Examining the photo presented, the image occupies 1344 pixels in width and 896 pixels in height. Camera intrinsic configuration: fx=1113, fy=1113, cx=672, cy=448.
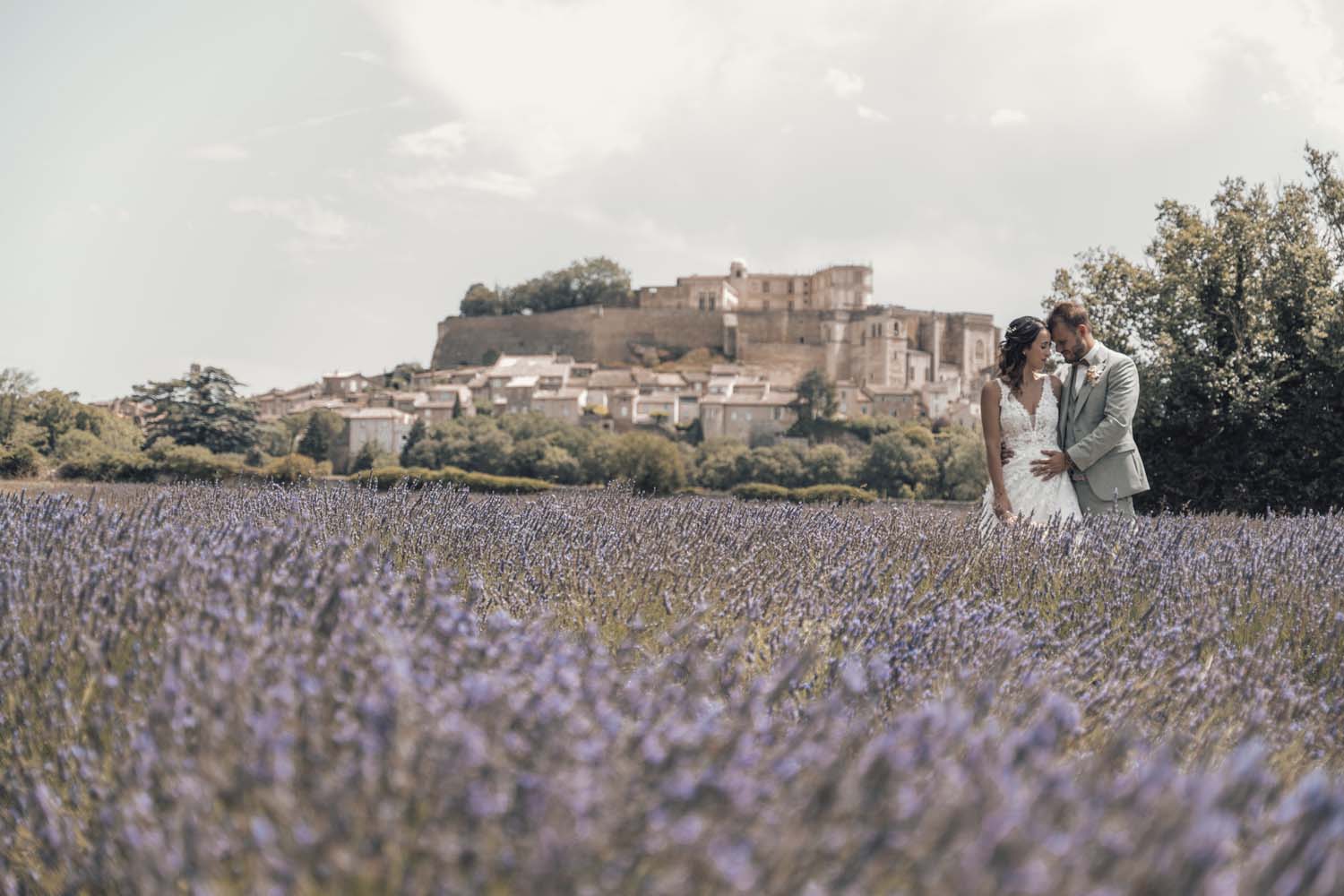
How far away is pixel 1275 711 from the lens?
241cm

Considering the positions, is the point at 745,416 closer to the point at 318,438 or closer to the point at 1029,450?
the point at 318,438

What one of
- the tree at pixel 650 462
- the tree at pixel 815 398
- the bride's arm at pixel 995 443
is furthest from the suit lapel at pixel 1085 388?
the tree at pixel 815 398

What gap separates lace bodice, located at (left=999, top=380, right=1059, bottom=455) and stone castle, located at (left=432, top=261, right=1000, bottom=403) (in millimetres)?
80618

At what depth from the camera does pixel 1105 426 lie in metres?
5.39

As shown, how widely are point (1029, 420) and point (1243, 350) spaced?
712cm

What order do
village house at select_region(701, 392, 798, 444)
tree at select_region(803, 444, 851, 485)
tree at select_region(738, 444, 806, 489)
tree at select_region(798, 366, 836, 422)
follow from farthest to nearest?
1. tree at select_region(798, 366, 836, 422)
2. village house at select_region(701, 392, 798, 444)
3. tree at select_region(803, 444, 851, 485)
4. tree at select_region(738, 444, 806, 489)

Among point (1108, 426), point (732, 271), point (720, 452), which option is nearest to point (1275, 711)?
point (1108, 426)

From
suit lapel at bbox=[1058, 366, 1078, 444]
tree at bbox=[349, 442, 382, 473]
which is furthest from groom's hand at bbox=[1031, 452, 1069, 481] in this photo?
tree at bbox=[349, 442, 382, 473]

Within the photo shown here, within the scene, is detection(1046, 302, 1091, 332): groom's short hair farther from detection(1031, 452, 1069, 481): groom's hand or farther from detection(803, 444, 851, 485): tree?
detection(803, 444, 851, 485): tree

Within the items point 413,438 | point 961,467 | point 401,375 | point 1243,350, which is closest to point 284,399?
point 401,375

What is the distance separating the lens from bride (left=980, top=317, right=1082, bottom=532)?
17.8 ft

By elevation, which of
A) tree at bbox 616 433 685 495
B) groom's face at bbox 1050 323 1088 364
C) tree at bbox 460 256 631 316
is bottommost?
tree at bbox 616 433 685 495

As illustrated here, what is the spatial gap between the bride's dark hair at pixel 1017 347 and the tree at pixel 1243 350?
18.9ft

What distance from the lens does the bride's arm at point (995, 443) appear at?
17.5 feet
